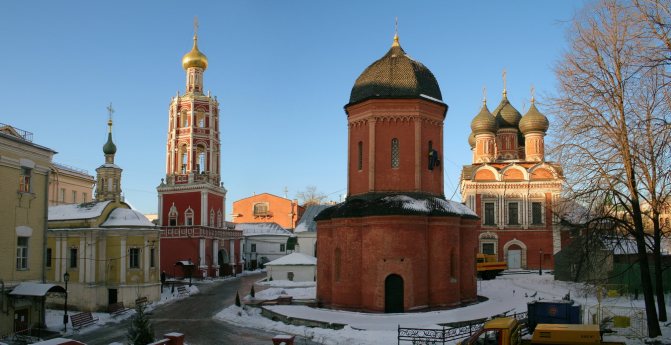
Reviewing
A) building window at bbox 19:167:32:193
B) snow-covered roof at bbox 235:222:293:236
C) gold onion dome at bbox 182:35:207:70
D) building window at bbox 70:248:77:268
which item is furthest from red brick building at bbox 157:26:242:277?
building window at bbox 19:167:32:193

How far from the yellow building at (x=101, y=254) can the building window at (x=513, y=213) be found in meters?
28.8

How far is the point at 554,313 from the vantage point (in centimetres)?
1991

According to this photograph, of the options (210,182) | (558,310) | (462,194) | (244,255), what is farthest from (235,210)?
(558,310)

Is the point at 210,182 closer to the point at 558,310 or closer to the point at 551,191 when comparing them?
the point at 551,191

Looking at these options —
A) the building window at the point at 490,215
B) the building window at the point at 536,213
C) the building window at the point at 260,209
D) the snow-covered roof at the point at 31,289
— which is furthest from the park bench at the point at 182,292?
the building window at the point at 260,209

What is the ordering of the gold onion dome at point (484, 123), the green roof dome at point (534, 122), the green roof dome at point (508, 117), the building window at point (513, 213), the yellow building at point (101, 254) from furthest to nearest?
the green roof dome at point (508, 117) → the gold onion dome at point (484, 123) → the green roof dome at point (534, 122) → the building window at point (513, 213) → the yellow building at point (101, 254)

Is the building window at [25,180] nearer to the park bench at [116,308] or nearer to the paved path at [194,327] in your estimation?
the paved path at [194,327]

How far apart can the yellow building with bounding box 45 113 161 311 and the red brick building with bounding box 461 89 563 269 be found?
2724 centimetres

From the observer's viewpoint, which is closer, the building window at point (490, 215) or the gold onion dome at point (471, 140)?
the building window at point (490, 215)

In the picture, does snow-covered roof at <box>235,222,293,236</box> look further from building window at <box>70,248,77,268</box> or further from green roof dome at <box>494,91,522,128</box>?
building window at <box>70,248,77,268</box>

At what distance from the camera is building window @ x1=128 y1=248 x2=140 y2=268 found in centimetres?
3135

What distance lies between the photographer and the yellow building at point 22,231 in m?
21.0

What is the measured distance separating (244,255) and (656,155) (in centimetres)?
5486

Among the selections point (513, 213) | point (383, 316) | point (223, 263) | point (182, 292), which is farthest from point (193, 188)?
point (383, 316)
